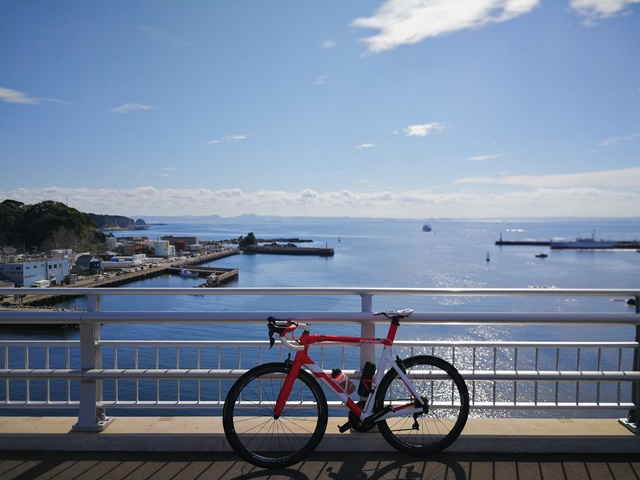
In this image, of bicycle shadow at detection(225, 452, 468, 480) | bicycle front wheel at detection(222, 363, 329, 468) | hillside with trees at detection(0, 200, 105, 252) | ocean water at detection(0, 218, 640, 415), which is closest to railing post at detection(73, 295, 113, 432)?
bicycle front wheel at detection(222, 363, 329, 468)

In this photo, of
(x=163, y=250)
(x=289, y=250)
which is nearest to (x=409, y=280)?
(x=289, y=250)

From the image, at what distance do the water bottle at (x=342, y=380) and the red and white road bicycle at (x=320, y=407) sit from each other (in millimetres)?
31

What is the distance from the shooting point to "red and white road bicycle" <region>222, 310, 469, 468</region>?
339 cm

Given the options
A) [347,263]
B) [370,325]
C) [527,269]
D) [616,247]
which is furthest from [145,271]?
[616,247]

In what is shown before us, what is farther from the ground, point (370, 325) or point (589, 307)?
point (370, 325)

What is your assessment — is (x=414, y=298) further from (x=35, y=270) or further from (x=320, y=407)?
(x=320, y=407)

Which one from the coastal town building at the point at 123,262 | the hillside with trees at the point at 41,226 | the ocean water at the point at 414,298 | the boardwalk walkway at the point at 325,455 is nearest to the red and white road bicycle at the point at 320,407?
the boardwalk walkway at the point at 325,455

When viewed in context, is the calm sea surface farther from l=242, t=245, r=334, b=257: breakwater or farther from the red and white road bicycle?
the red and white road bicycle

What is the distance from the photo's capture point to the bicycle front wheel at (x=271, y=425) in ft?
11.0

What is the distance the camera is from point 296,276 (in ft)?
232

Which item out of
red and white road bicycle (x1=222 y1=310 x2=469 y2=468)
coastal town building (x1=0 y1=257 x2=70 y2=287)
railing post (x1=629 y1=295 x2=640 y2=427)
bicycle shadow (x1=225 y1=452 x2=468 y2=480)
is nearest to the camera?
bicycle shadow (x1=225 y1=452 x2=468 y2=480)

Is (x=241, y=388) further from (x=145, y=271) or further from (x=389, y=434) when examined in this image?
(x=145, y=271)

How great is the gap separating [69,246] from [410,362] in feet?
326

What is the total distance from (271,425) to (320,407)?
1.34ft
